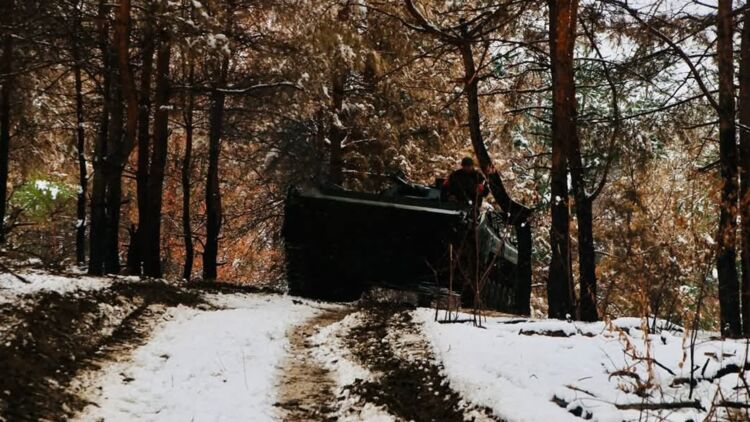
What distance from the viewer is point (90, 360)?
5.85 metres

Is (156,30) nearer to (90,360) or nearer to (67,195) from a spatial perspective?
(90,360)

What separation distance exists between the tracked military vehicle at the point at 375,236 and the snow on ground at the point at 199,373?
10.7ft

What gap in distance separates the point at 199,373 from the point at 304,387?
93cm

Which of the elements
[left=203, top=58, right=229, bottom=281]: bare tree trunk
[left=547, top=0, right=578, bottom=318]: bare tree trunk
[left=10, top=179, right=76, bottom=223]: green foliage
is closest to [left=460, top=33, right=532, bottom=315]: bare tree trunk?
[left=547, top=0, right=578, bottom=318]: bare tree trunk

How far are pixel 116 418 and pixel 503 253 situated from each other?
35.1 ft

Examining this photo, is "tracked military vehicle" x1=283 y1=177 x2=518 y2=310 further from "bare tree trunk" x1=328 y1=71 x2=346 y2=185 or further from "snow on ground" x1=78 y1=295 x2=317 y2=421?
"bare tree trunk" x1=328 y1=71 x2=346 y2=185

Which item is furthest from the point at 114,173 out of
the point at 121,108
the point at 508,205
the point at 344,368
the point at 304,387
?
the point at 304,387

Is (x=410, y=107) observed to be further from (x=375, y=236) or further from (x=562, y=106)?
(x=562, y=106)

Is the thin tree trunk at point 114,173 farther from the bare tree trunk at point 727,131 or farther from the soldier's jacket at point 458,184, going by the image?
the bare tree trunk at point 727,131

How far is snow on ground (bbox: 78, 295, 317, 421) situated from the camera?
4.95 meters

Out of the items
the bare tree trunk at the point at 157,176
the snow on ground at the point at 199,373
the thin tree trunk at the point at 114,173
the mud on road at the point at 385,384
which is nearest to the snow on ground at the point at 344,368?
the mud on road at the point at 385,384

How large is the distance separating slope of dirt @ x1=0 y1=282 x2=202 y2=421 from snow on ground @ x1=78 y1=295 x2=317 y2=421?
0.23 metres

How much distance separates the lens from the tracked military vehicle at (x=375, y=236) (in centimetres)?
1092

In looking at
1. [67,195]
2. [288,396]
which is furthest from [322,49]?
[67,195]
